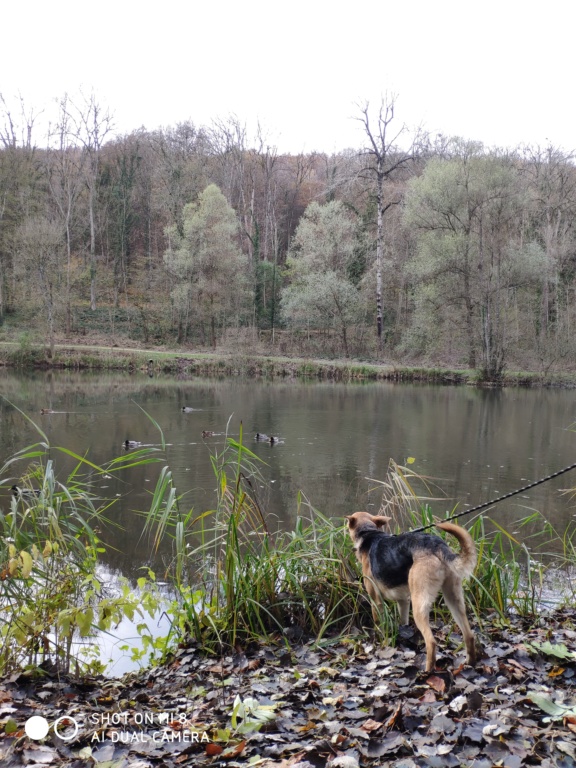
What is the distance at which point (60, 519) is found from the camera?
4.64 metres

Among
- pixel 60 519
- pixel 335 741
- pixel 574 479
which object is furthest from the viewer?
pixel 574 479

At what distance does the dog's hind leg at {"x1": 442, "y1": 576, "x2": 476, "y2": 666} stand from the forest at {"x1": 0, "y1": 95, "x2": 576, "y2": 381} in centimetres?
3344

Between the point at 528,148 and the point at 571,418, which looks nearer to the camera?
the point at 571,418

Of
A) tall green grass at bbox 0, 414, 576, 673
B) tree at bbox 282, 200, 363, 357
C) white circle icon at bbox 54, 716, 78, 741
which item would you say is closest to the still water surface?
tall green grass at bbox 0, 414, 576, 673

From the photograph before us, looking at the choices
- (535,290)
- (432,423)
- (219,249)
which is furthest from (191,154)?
(432,423)

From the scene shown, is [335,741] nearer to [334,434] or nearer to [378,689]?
[378,689]

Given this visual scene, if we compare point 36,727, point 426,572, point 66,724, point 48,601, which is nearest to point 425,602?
point 426,572

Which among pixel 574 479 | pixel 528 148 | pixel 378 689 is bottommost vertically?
pixel 574 479

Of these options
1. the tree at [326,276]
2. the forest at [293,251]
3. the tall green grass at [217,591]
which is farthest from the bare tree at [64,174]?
the tall green grass at [217,591]

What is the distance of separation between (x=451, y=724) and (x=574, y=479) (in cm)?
1189

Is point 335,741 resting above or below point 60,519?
below

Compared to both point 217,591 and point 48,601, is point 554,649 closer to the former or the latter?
point 217,591

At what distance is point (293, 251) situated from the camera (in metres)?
55.2

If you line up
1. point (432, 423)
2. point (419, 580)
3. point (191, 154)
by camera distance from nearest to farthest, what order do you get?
point (419, 580) → point (432, 423) → point (191, 154)
